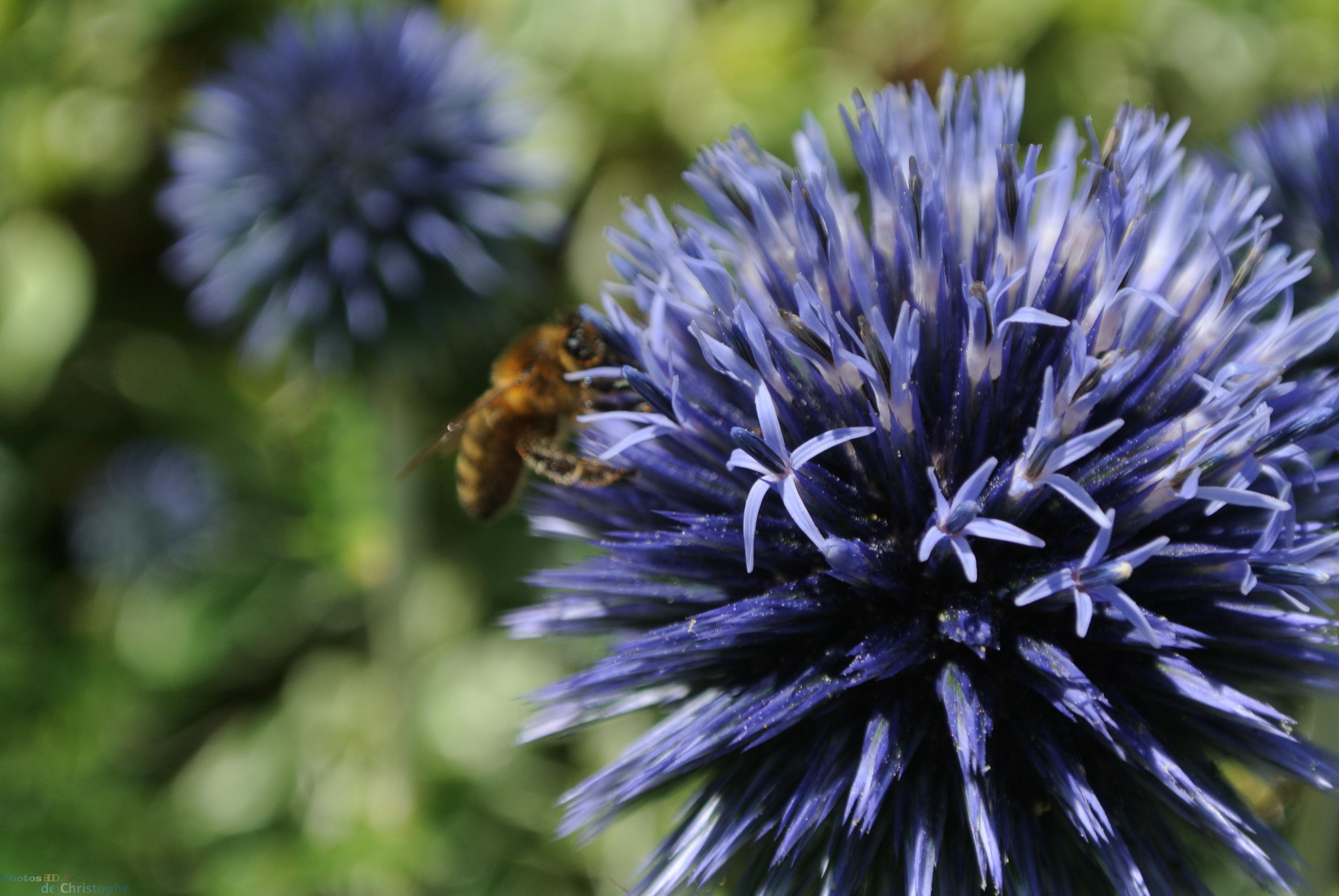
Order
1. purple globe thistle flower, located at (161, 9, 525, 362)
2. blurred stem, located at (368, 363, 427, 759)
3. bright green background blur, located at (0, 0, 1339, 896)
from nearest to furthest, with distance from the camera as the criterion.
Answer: purple globe thistle flower, located at (161, 9, 525, 362) → blurred stem, located at (368, 363, 427, 759) → bright green background blur, located at (0, 0, 1339, 896)

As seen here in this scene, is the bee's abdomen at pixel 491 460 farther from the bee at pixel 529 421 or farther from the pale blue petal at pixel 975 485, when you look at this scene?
the pale blue petal at pixel 975 485

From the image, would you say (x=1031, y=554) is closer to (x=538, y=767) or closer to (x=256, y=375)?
(x=538, y=767)

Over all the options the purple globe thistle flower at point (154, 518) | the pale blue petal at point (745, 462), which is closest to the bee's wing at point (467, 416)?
the pale blue petal at point (745, 462)

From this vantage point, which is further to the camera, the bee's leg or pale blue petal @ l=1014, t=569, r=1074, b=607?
the bee's leg

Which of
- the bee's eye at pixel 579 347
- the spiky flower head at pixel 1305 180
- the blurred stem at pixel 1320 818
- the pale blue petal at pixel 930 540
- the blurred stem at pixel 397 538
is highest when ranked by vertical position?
the spiky flower head at pixel 1305 180

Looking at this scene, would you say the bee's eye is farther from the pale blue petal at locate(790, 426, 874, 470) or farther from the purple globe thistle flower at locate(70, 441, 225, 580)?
the purple globe thistle flower at locate(70, 441, 225, 580)

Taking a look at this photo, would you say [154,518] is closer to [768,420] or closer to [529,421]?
[529,421]

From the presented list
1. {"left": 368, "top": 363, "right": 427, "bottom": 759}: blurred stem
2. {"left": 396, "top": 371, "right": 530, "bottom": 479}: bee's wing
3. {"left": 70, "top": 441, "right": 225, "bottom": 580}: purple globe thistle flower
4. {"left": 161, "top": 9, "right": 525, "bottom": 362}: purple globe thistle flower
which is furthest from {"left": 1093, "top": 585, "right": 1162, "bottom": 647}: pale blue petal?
{"left": 70, "top": 441, "right": 225, "bottom": 580}: purple globe thistle flower
